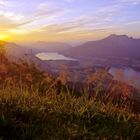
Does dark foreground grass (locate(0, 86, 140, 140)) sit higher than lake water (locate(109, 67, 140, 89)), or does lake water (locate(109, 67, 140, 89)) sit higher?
lake water (locate(109, 67, 140, 89))

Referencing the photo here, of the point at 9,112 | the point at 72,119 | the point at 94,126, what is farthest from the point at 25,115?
the point at 94,126

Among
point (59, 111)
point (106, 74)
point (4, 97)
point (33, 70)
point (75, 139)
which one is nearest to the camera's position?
point (75, 139)

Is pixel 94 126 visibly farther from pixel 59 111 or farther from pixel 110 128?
pixel 59 111

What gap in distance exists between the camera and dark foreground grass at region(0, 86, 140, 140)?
5.27 meters

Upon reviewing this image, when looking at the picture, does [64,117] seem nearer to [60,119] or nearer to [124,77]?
[60,119]

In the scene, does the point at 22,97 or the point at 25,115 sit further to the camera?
the point at 22,97

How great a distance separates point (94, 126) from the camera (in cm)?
576

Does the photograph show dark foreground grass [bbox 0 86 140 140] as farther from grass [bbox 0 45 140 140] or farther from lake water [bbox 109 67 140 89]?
lake water [bbox 109 67 140 89]

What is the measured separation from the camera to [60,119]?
19.4 feet

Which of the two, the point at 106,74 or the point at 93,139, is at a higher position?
the point at 106,74

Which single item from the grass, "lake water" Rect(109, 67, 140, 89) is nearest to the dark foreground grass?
the grass

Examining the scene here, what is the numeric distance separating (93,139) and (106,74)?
2.24 meters

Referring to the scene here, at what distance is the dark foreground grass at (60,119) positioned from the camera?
5273 millimetres

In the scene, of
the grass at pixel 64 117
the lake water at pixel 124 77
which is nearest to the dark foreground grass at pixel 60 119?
the grass at pixel 64 117
